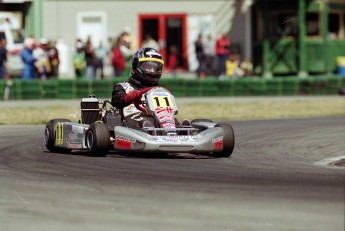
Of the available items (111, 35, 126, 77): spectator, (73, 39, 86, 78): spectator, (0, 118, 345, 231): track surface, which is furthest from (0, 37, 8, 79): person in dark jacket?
(0, 118, 345, 231): track surface

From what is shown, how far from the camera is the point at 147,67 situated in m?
12.8

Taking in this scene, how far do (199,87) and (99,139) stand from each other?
15.2 metres

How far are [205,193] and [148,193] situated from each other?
0.48 metres

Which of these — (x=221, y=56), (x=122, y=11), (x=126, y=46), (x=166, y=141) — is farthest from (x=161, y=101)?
(x=122, y=11)

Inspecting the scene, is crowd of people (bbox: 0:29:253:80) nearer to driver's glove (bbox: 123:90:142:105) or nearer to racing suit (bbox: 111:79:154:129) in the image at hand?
racing suit (bbox: 111:79:154:129)

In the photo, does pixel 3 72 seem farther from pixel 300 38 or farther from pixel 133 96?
pixel 133 96

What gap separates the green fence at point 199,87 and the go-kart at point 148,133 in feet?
42.7

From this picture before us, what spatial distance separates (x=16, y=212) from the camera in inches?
319

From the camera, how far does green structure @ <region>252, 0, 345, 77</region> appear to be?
35.0m

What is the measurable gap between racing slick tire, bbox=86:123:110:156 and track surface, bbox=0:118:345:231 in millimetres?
119

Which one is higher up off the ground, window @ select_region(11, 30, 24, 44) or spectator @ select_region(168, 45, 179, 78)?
window @ select_region(11, 30, 24, 44)

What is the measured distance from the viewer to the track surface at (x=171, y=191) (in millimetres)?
7617

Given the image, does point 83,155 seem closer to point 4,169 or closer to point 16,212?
point 4,169

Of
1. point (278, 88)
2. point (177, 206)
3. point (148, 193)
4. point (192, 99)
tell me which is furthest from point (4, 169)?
point (278, 88)
